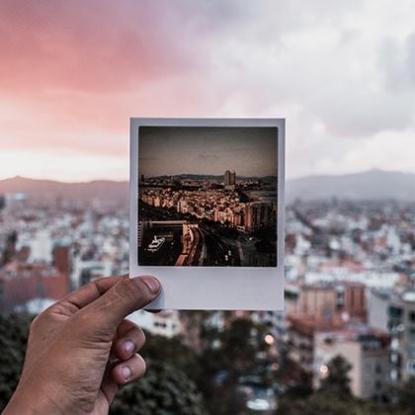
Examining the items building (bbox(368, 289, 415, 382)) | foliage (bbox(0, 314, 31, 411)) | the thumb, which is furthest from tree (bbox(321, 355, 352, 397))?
the thumb

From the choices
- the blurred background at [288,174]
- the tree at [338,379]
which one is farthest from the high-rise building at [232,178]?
the tree at [338,379]

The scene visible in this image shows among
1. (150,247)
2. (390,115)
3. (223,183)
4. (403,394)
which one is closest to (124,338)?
(150,247)

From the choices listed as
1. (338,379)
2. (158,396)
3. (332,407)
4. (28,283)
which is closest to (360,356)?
(338,379)

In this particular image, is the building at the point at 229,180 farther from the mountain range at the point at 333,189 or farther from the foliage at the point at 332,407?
the foliage at the point at 332,407

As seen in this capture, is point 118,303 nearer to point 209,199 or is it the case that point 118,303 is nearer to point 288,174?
point 209,199

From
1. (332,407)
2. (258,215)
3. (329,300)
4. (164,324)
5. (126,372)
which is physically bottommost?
(332,407)

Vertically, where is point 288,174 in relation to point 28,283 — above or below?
above

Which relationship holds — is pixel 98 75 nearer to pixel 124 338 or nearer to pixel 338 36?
pixel 338 36

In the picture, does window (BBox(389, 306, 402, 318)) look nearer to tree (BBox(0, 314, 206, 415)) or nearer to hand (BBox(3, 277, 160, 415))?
tree (BBox(0, 314, 206, 415))
